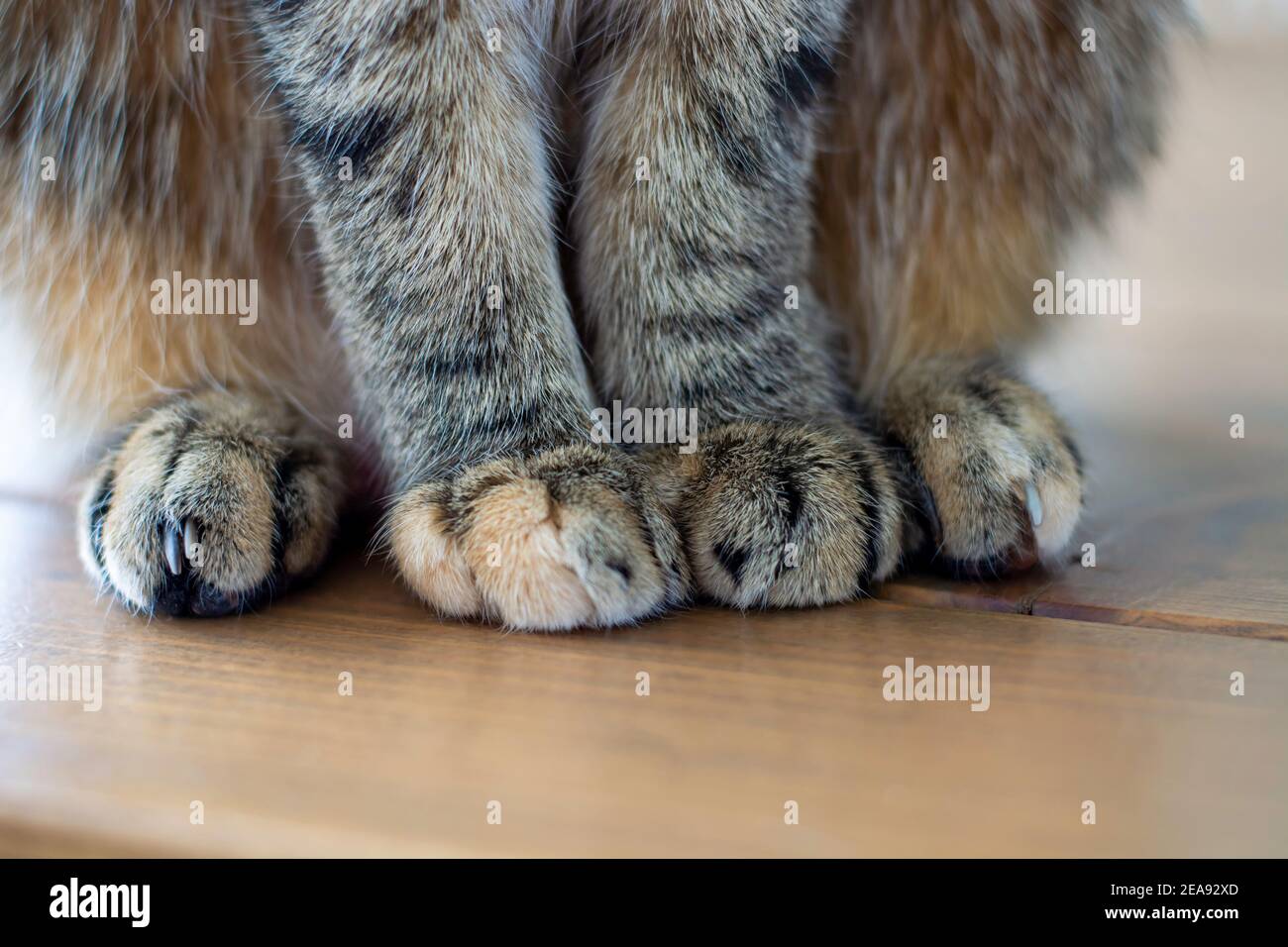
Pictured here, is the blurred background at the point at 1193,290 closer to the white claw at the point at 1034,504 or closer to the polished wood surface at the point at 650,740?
the white claw at the point at 1034,504

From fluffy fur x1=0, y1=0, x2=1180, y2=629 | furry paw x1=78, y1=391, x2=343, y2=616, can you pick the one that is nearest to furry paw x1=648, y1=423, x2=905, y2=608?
fluffy fur x1=0, y1=0, x2=1180, y2=629

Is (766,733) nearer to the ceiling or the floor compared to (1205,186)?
nearer to the floor

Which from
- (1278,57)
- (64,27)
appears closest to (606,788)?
(64,27)

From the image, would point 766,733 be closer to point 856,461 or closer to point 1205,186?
point 856,461

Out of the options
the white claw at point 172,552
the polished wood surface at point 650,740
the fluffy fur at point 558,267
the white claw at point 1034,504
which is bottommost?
the polished wood surface at point 650,740

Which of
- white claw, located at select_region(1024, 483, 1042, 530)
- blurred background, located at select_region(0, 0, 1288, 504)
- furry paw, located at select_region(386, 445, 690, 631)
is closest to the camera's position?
furry paw, located at select_region(386, 445, 690, 631)

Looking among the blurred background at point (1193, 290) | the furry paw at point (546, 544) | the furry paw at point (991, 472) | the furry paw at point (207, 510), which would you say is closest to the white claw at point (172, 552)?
the furry paw at point (207, 510)

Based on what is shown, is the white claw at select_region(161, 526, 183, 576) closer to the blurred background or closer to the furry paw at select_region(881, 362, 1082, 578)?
the blurred background
